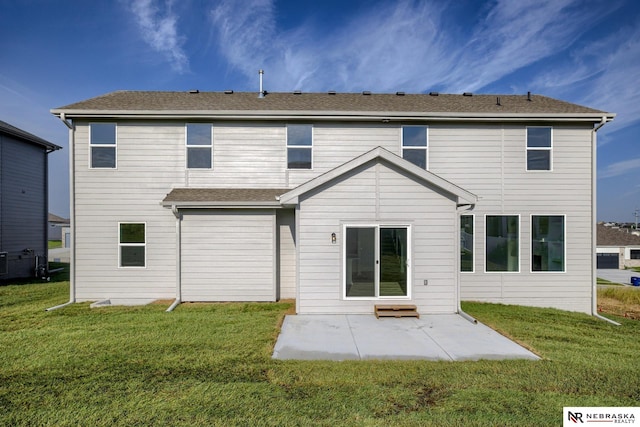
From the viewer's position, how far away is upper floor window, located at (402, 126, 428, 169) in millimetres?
9352

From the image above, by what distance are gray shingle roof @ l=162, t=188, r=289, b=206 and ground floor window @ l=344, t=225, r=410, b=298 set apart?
2.60 meters

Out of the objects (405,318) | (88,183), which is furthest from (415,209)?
(88,183)

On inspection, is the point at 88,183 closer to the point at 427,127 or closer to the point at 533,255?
the point at 427,127

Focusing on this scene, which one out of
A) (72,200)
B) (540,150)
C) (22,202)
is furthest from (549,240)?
(22,202)

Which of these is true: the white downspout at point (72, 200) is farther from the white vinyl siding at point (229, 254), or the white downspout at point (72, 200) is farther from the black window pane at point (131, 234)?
the white vinyl siding at point (229, 254)

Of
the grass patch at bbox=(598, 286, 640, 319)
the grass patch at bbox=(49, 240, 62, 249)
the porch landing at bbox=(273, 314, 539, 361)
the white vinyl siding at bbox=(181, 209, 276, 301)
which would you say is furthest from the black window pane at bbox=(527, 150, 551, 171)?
the grass patch at bbox=(49, 240, 62, 249)

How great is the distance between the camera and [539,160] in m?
9.36

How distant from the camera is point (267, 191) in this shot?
9.03m

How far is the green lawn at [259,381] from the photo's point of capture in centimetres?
335

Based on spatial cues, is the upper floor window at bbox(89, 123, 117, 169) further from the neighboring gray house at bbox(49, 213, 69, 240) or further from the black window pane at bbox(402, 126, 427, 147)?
the neighboring gray house at bbox(49, 213, 69, 240)

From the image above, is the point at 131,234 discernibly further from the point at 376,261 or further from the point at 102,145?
the point at 376,261

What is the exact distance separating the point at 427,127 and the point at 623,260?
1578 inches

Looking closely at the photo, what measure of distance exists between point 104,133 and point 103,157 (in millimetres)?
735

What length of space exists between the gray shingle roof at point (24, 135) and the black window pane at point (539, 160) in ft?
64.9
